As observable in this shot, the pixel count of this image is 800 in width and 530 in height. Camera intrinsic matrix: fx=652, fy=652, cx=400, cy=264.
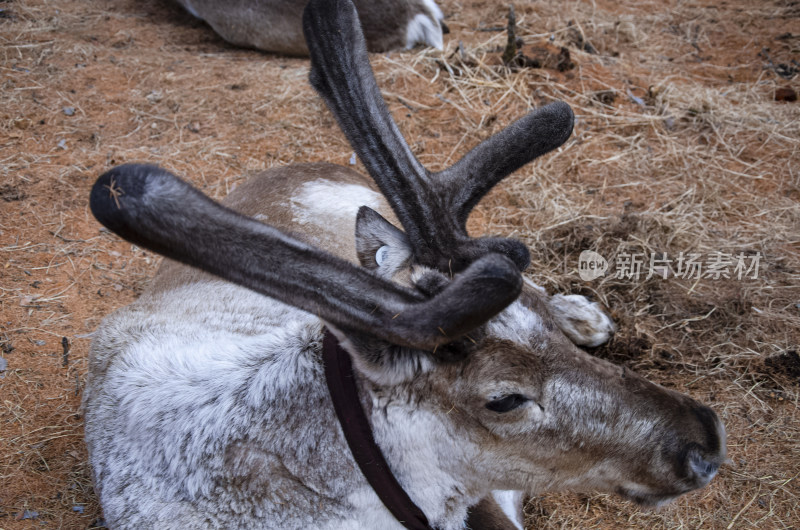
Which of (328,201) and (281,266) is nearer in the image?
(281,266)

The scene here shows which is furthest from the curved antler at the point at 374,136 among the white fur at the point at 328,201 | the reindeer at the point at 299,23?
the reindeer at the point at 299,23

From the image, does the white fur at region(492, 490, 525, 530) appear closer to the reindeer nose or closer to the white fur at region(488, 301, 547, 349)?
the reindeer nose

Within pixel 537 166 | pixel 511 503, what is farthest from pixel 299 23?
pixel 511 503

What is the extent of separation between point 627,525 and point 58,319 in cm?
330

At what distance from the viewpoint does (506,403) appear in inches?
82.7

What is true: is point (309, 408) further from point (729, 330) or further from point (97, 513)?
point (729, 330)

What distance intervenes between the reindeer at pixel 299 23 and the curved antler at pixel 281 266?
492cm

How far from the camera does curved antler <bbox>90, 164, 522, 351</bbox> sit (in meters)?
1.52

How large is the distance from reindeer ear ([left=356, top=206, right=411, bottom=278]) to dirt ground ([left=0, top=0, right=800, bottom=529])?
1.53 m

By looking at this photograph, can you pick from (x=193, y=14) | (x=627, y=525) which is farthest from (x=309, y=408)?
(x=193, y=14)

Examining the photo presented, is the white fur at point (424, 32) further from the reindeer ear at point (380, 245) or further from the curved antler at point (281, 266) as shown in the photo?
the curved antler at point (281, 266)

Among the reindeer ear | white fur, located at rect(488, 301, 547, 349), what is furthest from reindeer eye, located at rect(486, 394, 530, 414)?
the reindeer ear

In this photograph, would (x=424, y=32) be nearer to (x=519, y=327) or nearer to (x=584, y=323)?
(x=584, y=323)

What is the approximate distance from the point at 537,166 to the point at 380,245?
3.04m
